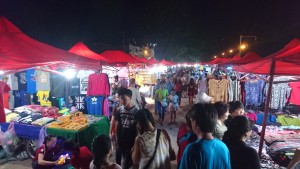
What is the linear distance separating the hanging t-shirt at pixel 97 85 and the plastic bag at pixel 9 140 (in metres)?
2.31

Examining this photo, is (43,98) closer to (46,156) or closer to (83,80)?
(83,80)

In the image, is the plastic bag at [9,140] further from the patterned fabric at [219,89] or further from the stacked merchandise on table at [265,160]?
the patterned fabric at [219,89]

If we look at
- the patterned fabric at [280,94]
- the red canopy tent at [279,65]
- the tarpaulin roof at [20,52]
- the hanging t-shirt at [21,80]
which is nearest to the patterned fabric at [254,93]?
the patterned fabric at [280,94]

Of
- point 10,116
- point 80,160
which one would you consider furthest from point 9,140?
point 80,160

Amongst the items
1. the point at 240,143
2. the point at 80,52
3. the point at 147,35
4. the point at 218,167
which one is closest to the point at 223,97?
the point at 80,52

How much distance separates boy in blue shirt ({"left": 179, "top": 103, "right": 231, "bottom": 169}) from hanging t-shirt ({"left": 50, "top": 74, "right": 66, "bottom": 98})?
5.83 metres

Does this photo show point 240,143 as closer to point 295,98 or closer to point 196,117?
point 196,117

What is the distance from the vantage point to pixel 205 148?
212 centimetres

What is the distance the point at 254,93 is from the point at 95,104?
6048 mm

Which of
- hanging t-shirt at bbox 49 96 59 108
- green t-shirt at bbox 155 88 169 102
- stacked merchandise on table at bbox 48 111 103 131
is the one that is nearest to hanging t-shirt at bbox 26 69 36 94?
hanging t-shirt at bbox 49 96 59 108

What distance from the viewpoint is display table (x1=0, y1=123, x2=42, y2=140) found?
5.95 metres

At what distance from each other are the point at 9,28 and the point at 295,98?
8.35 m

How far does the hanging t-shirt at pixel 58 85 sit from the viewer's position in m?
7.00

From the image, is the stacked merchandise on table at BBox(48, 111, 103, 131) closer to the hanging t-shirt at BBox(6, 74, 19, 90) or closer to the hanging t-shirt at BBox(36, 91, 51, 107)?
the hanging t-shirt at BBox(36, 91, 51, 107)
